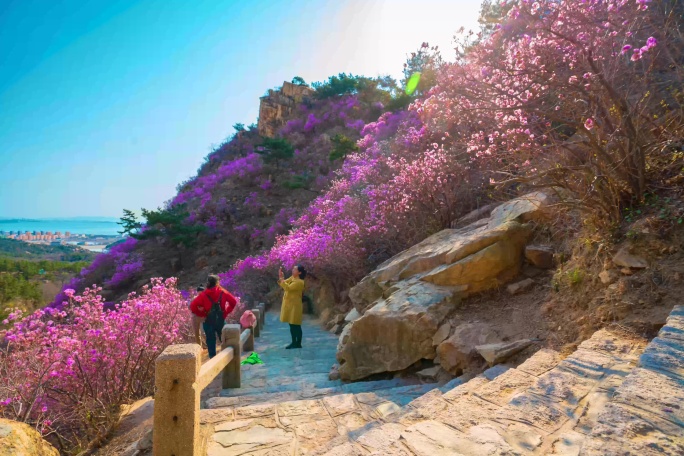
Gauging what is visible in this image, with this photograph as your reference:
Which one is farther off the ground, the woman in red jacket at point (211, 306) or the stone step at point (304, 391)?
the woman in red jacket at point (211, 306)

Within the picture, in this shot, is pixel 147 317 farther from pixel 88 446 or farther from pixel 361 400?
pixel 361 400

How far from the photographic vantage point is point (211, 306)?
603 cm

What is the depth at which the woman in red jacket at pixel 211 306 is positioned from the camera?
5.96 metres

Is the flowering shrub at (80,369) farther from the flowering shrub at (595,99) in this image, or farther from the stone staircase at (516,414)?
the flowering shrub at (595,99)

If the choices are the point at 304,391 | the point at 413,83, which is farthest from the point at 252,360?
the point at 413,83

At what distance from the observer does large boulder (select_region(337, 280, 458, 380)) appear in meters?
4.53

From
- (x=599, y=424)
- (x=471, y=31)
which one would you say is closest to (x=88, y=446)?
(x=599, y=424)

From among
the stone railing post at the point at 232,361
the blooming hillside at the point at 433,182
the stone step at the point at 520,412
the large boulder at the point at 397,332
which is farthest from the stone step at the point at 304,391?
the blooming hillside at the point at 433,182

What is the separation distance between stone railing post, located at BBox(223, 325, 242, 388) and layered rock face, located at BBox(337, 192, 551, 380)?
1.39 m

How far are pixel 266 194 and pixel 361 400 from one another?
782 inches

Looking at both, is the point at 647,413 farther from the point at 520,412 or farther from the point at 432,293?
the point at 432,293

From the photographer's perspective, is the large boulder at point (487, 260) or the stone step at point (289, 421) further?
the large boulder at point (487, 260)

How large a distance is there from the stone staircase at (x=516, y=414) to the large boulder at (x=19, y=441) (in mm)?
1183

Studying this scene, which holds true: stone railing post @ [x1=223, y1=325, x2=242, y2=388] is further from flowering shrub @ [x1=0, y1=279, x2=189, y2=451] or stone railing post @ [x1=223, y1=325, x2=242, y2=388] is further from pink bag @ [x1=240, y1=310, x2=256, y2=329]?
pink bag @ [x1=240, y1=310, x2=256, y2=329]
